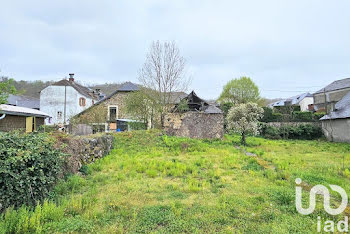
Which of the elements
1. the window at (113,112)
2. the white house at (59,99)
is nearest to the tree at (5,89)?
the window at (113,112)

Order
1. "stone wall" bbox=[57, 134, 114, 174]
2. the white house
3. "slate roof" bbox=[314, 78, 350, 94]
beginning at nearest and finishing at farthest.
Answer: "stone wall" bbox=[57, 134, 114, 174] → "slate roof" bbox=[314, 78, 350, 94] → the white house

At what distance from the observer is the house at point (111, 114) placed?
18.9 m

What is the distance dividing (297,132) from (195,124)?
37.7 feet

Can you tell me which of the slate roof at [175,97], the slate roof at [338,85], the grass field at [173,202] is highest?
the slate roof at [338,85]

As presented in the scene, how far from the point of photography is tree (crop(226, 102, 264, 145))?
13.6m

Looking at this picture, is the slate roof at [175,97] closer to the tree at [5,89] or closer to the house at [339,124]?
the tree at [5,89]

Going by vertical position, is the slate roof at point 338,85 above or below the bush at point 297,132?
above

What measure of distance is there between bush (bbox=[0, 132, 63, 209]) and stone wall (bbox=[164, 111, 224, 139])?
10939 mm

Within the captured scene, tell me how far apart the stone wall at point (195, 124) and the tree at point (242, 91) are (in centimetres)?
1673

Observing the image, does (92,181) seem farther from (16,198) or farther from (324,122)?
(324,122)

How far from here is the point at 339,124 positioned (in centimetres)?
1619

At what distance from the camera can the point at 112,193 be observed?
14.2 ft

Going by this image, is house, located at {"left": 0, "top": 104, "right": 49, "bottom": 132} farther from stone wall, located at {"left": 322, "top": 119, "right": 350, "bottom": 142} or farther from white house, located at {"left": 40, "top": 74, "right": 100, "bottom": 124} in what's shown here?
stone wall, located at {"left": 322, "top": 119, "right": 350, "bottom": 142}

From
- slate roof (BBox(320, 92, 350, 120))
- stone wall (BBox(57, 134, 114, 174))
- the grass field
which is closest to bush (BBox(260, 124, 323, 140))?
slate roof (BBox(320, 92, 350, 120))
